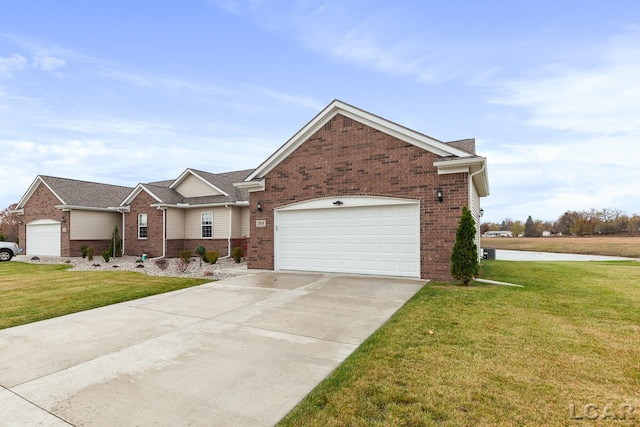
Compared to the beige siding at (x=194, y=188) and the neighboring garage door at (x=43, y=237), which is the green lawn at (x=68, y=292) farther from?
the neighboring garage door at (x=43, y=237)

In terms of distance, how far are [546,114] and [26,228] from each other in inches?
1307

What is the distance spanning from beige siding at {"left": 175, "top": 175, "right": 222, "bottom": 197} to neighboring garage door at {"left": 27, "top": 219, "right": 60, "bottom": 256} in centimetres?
812

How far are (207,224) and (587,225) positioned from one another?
2999 inches

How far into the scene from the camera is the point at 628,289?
862cm

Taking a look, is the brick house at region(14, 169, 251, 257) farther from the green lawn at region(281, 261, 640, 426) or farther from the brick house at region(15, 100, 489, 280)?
the green lawn at region(281, 261, 640, 426)

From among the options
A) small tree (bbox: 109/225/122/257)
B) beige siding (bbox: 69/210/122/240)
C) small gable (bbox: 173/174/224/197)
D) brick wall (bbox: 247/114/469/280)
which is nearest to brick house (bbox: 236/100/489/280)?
brick wall (bbox: 247/114/469/280)

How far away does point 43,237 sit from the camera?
2170cm

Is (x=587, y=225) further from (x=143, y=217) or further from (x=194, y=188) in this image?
(x=143, y=217)

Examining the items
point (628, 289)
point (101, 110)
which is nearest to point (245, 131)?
point (101, 110)

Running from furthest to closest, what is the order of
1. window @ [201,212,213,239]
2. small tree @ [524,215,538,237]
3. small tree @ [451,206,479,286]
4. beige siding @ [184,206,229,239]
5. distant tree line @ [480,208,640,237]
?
1. small tree @ [524,215,538,237]
2. distant tree line @ [480,208,640,237]
3. window @ [201,212,213,239]
4. beige siding @ [184,206,229,239]
5. small tree @ [451,206,479,286]

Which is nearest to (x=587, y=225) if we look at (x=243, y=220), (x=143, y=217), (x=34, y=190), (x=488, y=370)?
(x=243, y=220)

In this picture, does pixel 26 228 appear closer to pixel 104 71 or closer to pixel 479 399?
pixel 104 71

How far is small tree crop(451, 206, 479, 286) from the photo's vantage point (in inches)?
348

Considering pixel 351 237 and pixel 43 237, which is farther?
pixel 43 237
